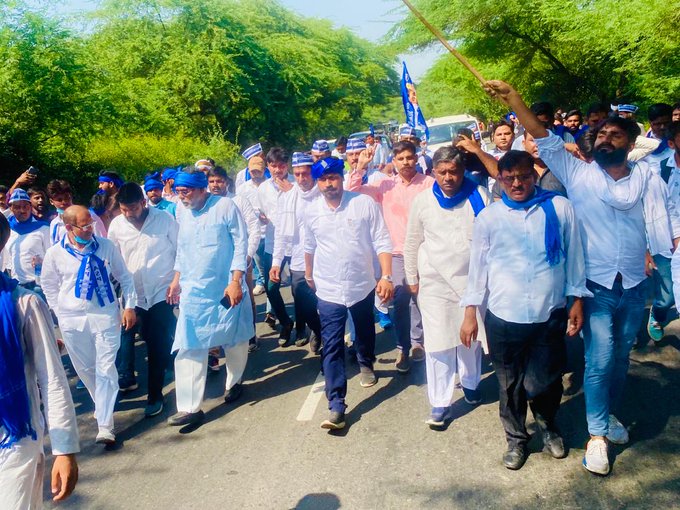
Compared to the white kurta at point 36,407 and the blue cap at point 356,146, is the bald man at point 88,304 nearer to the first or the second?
the white kurta at point 36,407

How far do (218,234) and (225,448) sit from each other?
1.72 metres

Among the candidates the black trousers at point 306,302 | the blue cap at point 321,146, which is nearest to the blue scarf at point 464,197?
the black trousers at point 306,302

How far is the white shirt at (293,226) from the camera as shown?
6758 mm

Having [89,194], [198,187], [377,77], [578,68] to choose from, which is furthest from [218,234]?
[377,77]

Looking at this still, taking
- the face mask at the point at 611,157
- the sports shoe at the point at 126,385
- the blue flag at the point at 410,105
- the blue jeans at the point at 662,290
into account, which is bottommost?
the sports shoe at the point at 126,385

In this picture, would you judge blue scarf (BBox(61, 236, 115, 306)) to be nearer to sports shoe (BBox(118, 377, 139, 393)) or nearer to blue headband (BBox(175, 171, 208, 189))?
blue headband (BBox(175, 171, 208, 189))

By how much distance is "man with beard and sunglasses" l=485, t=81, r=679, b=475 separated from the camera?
12.3ft

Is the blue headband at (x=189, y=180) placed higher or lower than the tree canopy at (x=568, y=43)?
lower

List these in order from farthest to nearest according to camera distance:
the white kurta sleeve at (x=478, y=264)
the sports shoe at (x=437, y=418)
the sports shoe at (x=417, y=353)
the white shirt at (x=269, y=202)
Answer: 1. the white shirt at (x=269, y=202)
2. the sports shoe at (x=417, y=353)
3. the sports shoe at (x=437, y=418)
4. the white kurta sleeve at (x=478, y=264)

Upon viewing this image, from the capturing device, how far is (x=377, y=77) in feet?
153

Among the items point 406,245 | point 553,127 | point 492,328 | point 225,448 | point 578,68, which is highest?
point 578,68

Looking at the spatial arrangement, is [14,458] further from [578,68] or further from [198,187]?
[578,68]

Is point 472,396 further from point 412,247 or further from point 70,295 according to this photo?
point 70,295

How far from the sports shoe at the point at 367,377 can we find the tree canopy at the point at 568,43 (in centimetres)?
857
